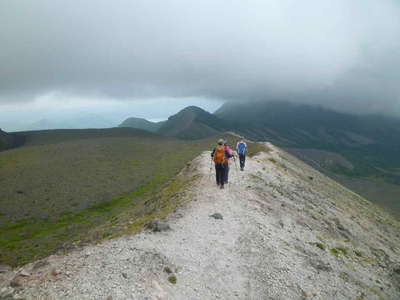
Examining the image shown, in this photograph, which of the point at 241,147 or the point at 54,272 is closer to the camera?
the point at 54,272

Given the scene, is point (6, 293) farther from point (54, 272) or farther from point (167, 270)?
point (167, 270)

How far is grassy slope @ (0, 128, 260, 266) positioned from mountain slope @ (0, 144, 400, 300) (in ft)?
14.5

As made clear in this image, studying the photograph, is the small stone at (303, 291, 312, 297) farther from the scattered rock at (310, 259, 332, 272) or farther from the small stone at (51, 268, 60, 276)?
Answer: the small stone at (51, 268, 60, 276)

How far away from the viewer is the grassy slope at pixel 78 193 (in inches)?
1391

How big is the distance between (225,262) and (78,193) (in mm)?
64288

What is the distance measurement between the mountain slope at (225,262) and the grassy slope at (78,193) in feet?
14.5

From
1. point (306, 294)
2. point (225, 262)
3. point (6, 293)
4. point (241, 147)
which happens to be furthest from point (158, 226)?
point (241, 147)

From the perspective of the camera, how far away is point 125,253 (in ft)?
50.6

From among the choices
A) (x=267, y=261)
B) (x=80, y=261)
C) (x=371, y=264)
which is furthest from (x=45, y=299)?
(x=371, y=264)

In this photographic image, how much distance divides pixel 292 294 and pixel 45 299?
1139cm

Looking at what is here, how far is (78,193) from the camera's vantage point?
73.1 m

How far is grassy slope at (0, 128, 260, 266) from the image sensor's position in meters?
35.3

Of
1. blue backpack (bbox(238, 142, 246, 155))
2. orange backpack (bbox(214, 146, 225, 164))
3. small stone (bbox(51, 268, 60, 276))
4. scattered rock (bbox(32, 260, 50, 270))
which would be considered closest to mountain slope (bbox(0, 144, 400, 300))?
small stone (bbox(51, 268, 60, 276))

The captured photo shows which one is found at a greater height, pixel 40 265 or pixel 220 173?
pixel 220 173
